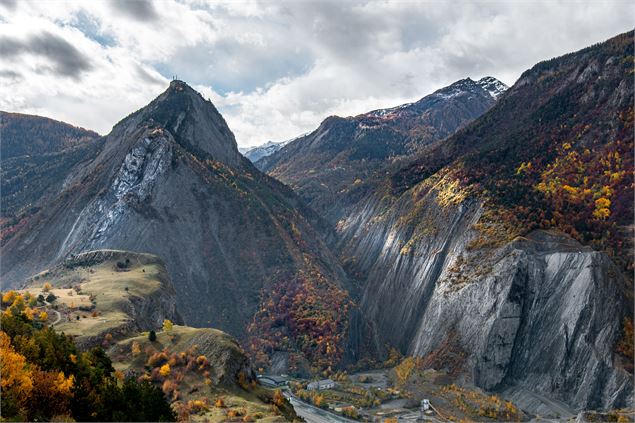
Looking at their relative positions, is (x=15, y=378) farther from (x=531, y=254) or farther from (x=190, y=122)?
(x=190, y=122)

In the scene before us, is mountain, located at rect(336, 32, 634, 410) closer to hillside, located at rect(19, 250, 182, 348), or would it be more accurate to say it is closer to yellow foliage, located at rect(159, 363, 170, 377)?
hillside, located at rect(19, 250, 182, 348)

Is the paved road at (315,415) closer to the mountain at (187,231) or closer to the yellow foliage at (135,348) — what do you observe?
the mountain at (187,231)

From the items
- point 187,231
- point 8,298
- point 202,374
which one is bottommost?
point 202,374

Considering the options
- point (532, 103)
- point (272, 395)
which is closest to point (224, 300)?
point (272, 395)

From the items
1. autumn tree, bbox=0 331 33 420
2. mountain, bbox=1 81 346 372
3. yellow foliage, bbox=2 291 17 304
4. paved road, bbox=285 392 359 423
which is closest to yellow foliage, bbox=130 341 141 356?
yellow foliage, bbox=2 291 17 304

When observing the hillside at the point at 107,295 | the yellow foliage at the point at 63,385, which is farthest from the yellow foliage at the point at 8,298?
the yellow foliage at the point at 63,385

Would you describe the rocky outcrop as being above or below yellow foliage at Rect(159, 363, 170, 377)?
above

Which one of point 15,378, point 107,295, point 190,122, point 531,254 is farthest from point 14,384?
point 190,122
